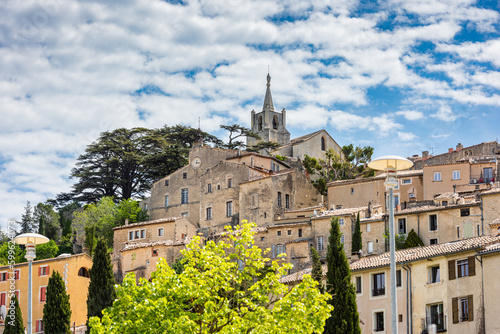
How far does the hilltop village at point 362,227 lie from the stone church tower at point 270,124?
1370 inches

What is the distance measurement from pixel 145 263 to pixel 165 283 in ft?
132

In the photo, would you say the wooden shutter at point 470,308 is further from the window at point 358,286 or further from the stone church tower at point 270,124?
the stone church tower at point 270,124

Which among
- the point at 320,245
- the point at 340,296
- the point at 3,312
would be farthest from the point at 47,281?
the point at 340,296

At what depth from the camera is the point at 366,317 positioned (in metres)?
45.2

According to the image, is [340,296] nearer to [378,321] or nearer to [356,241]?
[378,321]

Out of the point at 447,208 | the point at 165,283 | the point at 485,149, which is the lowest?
the point at 165,283

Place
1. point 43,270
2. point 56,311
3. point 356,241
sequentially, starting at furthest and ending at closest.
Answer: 1. point 43,270
2. point 356,241
3. point 56,311

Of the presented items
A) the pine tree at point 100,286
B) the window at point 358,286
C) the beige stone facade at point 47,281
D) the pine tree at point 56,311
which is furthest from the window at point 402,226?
the pine tree at point 56,311

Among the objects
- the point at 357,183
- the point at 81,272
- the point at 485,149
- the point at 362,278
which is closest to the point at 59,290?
the point at 81,272

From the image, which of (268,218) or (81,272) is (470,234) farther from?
(81,272)

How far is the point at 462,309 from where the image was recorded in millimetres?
40156

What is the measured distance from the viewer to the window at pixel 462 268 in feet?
132

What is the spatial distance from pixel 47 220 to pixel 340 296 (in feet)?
206

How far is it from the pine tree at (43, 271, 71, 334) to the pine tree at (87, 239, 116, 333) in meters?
1.83
